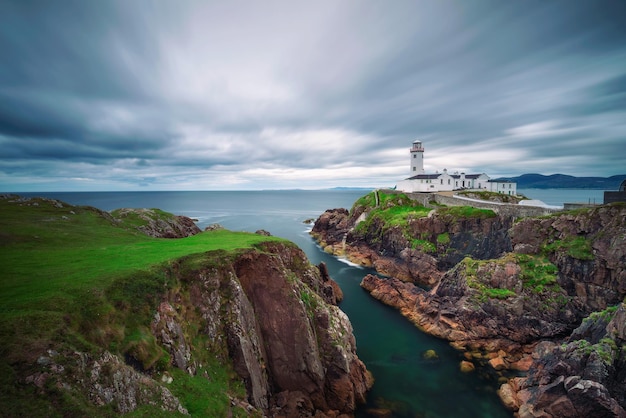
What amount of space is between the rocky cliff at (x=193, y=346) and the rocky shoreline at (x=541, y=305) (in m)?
13.6

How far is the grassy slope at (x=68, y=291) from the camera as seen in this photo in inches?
371

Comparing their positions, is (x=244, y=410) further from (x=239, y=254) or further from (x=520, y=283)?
(x=520, y=283)

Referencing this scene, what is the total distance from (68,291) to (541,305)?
42134 mm

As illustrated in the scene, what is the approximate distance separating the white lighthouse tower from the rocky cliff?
3016 inches

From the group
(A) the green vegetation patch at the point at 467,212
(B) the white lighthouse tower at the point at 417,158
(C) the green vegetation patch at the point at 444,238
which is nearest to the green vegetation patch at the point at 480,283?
(C) the green vegetation patch at the point at 444,238

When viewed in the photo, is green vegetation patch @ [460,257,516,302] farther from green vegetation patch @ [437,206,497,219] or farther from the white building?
the white building

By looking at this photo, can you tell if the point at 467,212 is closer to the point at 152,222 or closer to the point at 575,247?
the point at 575,247

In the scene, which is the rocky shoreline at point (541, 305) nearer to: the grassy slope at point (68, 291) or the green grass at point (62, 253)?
the grassy slope at point (68, 291)

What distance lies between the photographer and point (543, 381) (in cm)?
2238

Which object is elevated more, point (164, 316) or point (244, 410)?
point (164, 316)

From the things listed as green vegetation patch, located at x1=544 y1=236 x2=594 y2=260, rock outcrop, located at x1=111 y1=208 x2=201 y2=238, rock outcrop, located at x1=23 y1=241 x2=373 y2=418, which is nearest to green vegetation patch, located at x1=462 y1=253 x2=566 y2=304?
green vegetation patch, located at x1=544 y1=236 x2=594 y2=260

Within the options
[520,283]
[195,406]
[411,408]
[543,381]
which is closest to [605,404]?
[543,381]

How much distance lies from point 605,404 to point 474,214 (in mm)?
37210

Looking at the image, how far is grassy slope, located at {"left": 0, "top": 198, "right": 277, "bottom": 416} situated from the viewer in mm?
9430
